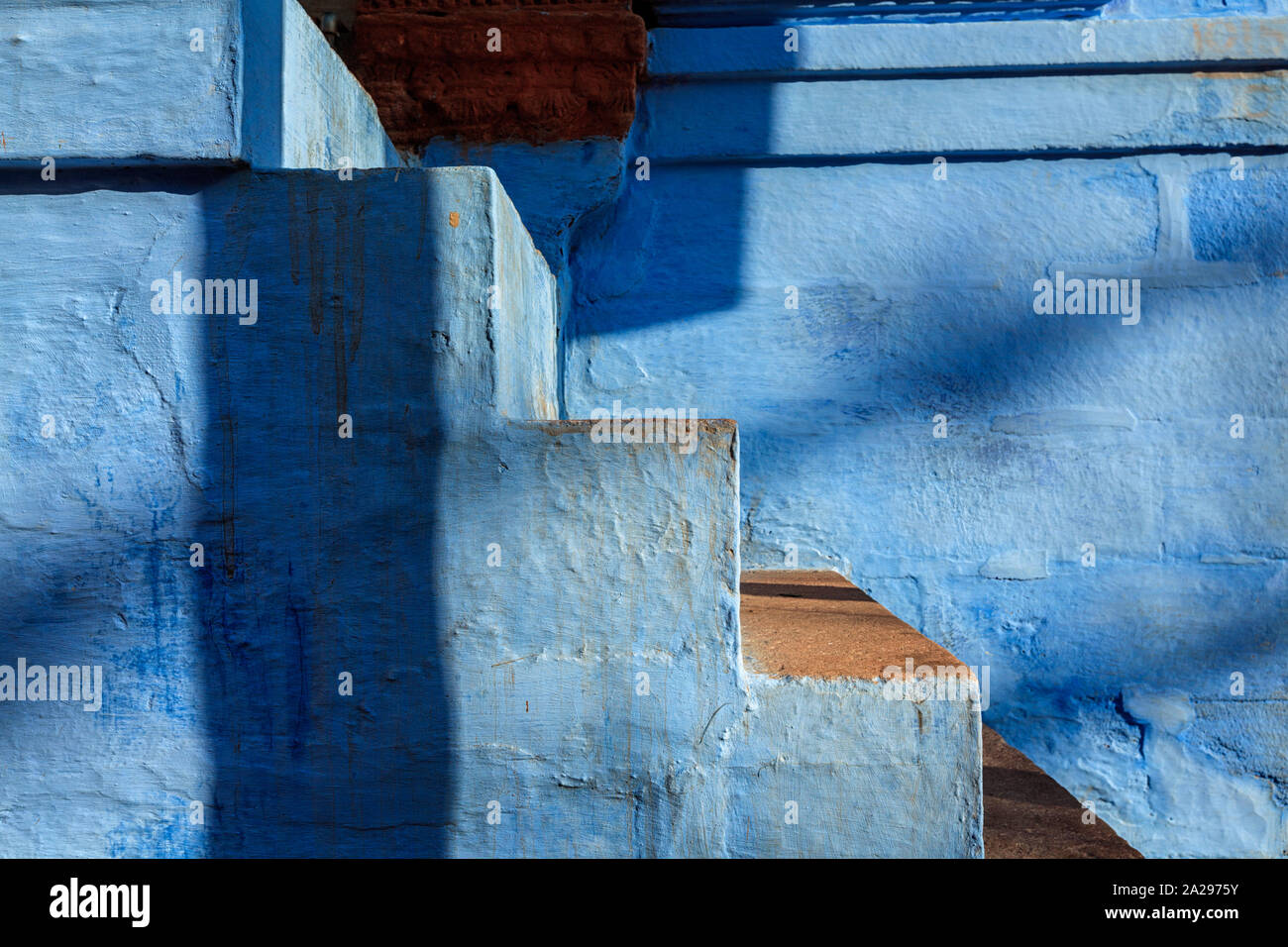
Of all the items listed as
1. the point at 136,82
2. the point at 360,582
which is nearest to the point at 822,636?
the point at 360,582

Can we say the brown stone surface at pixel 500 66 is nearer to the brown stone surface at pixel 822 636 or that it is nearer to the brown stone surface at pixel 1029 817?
the brown stone surface at pixel 822 636

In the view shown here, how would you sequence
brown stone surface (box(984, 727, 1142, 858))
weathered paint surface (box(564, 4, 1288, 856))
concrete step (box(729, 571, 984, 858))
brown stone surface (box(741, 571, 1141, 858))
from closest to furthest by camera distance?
concrete step (box(729, 571, 984, 858)) → brown stone surface (box(741, 571, 1141, 858)) → brown stone surface (box(984, 727, 1142, 858)) → weathered paint surface (box(564, 4, 1288, 856))

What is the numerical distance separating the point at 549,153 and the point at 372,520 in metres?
1.90

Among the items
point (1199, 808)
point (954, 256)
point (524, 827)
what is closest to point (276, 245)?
point (524, 827)

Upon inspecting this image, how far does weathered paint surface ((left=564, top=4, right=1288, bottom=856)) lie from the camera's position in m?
3.09

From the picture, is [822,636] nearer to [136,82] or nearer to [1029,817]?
[1029,817]

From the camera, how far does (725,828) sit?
5.28 feet

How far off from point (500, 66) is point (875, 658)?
2.36m

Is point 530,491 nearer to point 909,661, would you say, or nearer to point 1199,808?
point 909,661

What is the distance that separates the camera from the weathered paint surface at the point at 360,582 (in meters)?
1.61

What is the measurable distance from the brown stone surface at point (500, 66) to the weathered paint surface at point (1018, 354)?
0.65 ft

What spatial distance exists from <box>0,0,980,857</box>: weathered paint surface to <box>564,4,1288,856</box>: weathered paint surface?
1.58 m

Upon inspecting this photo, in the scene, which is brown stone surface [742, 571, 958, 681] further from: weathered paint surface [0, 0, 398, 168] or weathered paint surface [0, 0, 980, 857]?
weathered paint surface [0, 0, 398, 168]

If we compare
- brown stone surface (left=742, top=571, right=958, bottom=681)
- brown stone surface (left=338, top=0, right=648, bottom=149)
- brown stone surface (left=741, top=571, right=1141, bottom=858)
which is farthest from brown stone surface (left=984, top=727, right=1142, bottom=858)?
brown stone surface (left=338, top=0, right=648, bottom=149)
